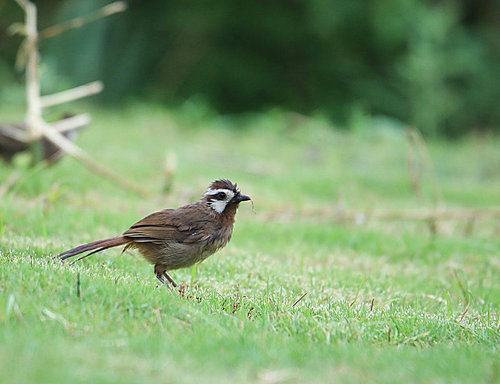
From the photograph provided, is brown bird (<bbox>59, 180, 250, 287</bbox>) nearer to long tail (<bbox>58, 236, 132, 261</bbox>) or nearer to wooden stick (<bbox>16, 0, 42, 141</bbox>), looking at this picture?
long tail (<bbox>58, 236, 132, 261</bbox>)

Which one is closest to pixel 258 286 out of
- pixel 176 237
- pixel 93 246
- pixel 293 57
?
pixel 176 237

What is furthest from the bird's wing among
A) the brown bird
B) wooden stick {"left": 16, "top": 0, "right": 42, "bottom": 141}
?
wooden stick {"left": 16, "top": 0, "right": 42, "bottom": 141}

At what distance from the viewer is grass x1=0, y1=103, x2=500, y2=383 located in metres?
2.81

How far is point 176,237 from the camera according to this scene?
4.41 metres

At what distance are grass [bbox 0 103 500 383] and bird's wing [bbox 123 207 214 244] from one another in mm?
281

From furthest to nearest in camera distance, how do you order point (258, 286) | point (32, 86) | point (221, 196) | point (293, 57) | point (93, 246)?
point (293, 57) → point (32, 86) → point (221, 196) → point (258, 286) → point (93, 246)

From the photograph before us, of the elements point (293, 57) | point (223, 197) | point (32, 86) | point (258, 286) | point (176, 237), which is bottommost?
point (258, 286)

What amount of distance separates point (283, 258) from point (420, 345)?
225 centimetres

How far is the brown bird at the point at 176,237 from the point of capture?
436 cm

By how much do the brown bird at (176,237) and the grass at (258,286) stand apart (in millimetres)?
177

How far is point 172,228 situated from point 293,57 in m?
12.6

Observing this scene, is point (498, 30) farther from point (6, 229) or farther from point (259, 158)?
point (6, 229)

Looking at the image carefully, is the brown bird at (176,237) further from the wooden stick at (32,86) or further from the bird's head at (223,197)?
the wooden stick at (32,86)

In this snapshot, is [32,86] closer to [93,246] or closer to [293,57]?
[93,246]
